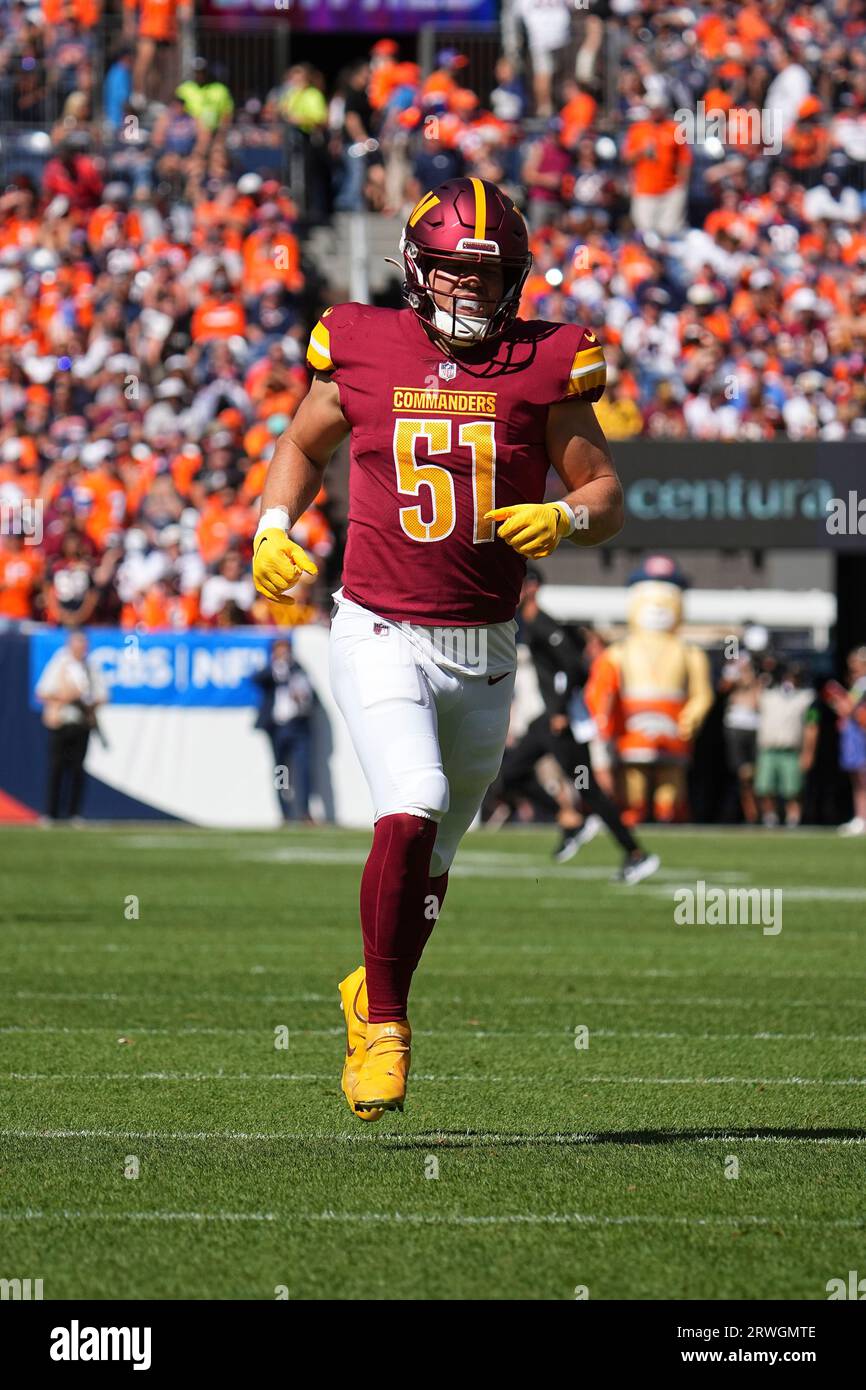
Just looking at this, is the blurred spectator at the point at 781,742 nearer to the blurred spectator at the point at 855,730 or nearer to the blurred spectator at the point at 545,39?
the blurred spectator at the point at 855,730

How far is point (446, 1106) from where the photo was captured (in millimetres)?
6113

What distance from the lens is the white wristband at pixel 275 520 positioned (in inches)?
222

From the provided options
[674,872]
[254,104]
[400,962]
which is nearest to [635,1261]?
[400,962]

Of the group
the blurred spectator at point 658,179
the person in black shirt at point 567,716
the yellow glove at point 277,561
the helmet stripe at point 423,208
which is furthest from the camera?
the blurred spectator at point 658,179

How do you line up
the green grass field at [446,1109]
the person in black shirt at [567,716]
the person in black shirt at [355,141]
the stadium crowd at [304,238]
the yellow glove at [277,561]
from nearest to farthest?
1. the green grass field at [446,1109]
2. the yellow glove at [277,561]
3. the person in black shirt at [567,716]
4. the stadium crowd at [304,238]
5. the person in black shirt at [355,141]

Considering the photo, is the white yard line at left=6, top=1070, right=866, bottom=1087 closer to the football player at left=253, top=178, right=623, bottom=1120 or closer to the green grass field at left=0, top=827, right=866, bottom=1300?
the green grass field at left=0, top=827, right=866, bottom=1300

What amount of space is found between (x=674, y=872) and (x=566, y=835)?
93 centimetres

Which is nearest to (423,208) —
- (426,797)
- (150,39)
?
(426,797)

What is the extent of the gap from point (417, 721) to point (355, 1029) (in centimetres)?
72

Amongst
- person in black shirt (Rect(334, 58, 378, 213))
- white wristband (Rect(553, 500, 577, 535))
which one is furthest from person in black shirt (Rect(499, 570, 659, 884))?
person in black shirt (Rect(334, 58, 378, 213))

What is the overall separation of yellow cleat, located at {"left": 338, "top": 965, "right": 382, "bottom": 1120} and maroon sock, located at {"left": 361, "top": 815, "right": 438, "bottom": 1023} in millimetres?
79

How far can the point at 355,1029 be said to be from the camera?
5.57 meters

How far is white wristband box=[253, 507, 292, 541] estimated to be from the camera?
5.64 metres

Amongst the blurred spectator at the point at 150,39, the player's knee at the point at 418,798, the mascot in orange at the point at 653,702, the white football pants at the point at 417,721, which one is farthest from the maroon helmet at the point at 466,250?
the blurred spectator at the point at 150,39
